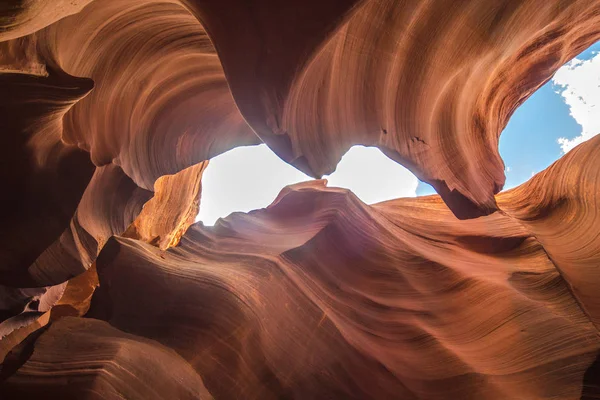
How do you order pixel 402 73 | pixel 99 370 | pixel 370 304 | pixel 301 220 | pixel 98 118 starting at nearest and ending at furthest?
pixel 99 370
pixel 402 73
pixel 370 304
pixel 98 118
pixel 301 220

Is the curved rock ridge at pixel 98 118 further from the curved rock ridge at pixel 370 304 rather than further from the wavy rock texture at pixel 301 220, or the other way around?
the curved rock ridge at pixel 370 304

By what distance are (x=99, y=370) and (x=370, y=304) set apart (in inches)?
117

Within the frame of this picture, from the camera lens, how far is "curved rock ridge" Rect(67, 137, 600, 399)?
3986 mm

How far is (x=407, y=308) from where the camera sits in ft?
16.3

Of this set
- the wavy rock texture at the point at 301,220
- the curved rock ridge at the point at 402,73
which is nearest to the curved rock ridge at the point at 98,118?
the wavy rock texture at the point at 301,220

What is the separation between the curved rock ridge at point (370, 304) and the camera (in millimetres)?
3986

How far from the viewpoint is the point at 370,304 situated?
498 centimetres

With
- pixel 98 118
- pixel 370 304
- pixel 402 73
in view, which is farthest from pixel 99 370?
pixel 402 73

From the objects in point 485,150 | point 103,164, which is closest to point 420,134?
point 485,150

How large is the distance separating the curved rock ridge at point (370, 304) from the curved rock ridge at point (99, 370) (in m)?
0.26

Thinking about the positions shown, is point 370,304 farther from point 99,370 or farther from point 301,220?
point 99,370

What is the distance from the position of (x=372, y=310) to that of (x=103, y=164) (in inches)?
147

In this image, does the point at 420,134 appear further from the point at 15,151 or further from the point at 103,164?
the point at 15,151

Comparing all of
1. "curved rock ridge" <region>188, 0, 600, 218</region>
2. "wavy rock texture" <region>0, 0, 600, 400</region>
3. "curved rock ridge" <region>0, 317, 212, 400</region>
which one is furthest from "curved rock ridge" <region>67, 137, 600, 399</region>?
"curved rock ridge" <region>188, 0, 600, 218</region>
